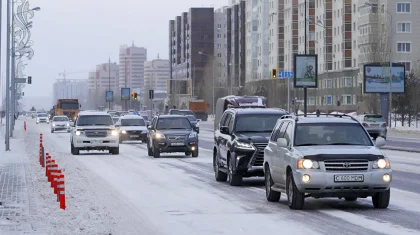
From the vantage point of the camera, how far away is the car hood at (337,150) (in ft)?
58.4

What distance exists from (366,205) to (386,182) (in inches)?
52.7

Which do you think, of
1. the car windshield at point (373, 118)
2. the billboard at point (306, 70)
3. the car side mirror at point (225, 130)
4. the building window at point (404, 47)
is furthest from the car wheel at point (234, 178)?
the building window at point (404, 47)

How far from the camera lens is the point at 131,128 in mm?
57844

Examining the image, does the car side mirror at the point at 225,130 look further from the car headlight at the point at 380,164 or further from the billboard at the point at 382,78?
the billboard at the point at 382,78

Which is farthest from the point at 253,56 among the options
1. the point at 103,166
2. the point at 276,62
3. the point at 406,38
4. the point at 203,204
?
the point at 203,204

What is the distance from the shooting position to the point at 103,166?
34.6 meters

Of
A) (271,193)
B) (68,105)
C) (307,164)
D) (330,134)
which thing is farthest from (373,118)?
(68,105)

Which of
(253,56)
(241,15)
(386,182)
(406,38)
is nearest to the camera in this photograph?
(386,182)

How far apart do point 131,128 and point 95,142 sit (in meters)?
13.6

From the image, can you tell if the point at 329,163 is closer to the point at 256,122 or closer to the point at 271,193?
the point at 271,193

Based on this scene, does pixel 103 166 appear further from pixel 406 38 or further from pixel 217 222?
pixel 406 38

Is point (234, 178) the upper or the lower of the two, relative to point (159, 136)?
lower

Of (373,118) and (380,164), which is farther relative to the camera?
(373,118)

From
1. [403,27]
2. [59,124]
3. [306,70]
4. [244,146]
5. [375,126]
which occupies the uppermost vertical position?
[403,27]
